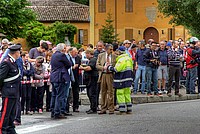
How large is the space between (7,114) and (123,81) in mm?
5944

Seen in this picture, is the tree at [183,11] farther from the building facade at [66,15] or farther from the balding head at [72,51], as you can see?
the building facade at [66,15]

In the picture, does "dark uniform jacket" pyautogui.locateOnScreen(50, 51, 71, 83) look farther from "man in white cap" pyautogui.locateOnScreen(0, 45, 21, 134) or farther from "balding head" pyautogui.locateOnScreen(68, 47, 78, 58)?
"man in white cap" pyautogui.locateOnScreen(0, 45, 21, 134)

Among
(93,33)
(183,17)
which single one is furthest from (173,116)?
(93,33)

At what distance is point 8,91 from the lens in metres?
13.0

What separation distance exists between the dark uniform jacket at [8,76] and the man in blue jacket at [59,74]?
4058 millimetres

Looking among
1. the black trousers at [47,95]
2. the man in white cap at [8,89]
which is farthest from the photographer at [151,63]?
the man in white cap at [8,89]

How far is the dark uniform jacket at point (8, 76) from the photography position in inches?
508

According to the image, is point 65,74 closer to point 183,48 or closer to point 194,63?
point 194,63

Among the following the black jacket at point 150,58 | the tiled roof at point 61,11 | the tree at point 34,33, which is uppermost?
the tiled roof at point 61,11

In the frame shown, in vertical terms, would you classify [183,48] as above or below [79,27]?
below

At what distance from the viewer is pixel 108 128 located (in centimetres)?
1462

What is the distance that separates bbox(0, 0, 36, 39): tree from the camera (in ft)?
199

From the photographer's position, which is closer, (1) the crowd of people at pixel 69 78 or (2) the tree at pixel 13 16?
(1) the crowd of people at pixel 69 78

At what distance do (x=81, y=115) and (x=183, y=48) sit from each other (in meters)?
9.08
